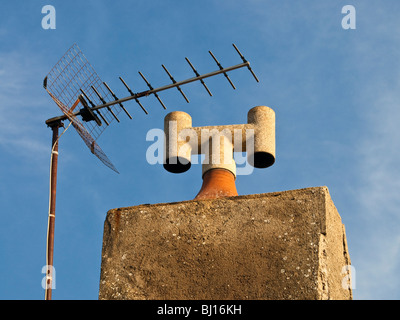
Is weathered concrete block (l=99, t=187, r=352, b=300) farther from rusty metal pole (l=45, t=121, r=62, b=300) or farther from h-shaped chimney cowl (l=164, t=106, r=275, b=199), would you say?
rusty metal pole (l=45, t=121, r=62, b=300)

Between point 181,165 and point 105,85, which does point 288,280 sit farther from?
point 105,85

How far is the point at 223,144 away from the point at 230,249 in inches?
80.5

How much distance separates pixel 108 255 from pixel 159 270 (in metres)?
0.74

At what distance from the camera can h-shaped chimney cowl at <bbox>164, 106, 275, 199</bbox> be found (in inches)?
444

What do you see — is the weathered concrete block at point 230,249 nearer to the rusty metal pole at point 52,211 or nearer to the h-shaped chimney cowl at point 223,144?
the h-shaped chimney cowl at point 223,144

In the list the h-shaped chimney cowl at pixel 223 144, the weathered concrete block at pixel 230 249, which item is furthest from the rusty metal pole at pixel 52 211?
the h-shaped chimney cowl at pixel 223 144

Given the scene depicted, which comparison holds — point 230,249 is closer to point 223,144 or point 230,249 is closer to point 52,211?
point 223,144

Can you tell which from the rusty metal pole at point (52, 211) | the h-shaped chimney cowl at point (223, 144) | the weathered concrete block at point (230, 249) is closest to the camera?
the weathered concrete block at point (230, 249)

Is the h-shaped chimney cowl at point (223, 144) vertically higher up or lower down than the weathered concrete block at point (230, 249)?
higher up

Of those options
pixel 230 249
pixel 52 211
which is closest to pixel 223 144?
pixel 230 249

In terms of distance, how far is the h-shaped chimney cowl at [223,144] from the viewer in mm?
11273

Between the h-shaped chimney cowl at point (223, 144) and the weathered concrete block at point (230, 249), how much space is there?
1.23 metres

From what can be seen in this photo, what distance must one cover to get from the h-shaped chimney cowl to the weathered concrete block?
1234mm
